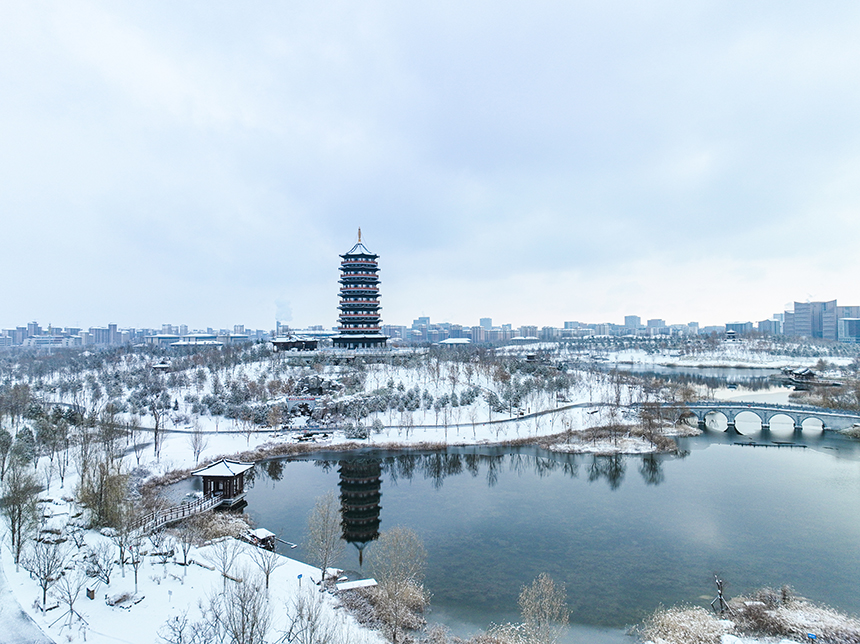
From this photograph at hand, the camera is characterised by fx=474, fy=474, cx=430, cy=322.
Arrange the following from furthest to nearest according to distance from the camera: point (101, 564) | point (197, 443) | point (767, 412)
Result: point (767, 412) < point (197, 443) < point (101, 564)

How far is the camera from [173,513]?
22609 mm

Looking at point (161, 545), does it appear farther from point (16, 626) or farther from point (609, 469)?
point (609, 469)

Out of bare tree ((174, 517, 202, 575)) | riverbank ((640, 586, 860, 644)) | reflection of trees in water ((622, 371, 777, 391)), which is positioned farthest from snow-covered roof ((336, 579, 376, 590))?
reflection of trees in water ((622, 371, 777, 391))

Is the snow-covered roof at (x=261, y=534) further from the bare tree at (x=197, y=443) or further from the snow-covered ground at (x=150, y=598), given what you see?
the bare tree at (x=197, y=443)

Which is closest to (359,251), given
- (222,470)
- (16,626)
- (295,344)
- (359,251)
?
(359,251)

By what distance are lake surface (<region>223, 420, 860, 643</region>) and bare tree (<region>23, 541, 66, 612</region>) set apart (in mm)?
8068

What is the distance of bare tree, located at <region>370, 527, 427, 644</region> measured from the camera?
14670 millimetres

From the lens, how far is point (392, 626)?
47.3 ft

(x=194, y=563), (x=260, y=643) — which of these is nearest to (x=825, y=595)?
(x=260, y=643)

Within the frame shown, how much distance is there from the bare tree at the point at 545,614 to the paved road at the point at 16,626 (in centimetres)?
1266

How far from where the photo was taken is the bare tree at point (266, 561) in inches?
623

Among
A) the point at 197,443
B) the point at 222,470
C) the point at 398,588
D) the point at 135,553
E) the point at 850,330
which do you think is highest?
the point at 850,330

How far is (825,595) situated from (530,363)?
5265 cm

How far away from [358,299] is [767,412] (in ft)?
157
